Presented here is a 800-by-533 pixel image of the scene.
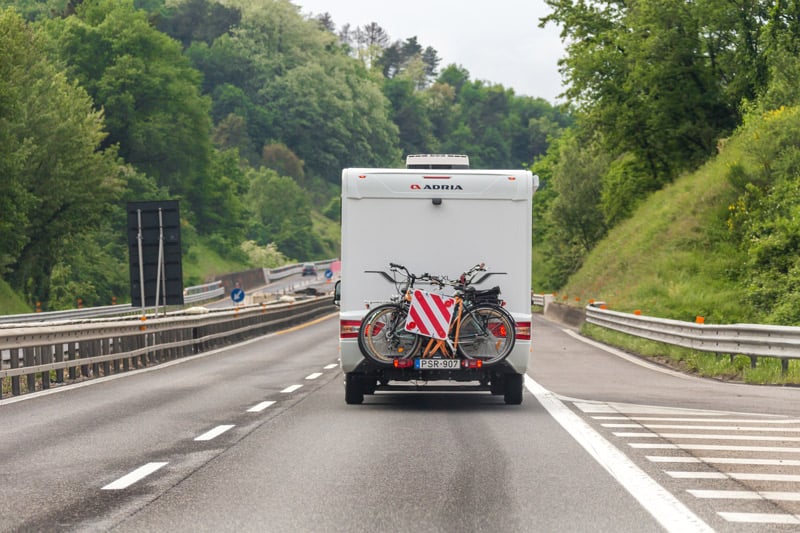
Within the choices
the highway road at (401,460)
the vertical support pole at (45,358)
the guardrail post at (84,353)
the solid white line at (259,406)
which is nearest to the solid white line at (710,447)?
the highway road at (401,460)

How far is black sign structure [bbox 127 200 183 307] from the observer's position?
1224 inches

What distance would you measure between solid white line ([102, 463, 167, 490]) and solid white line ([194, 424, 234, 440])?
180 centimetres

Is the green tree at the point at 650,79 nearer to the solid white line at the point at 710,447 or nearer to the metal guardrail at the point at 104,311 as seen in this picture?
the metal guardrail at the point at 104,311

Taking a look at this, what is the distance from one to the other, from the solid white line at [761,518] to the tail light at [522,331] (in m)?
6.67

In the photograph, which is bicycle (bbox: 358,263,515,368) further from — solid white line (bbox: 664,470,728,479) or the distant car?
the distant car

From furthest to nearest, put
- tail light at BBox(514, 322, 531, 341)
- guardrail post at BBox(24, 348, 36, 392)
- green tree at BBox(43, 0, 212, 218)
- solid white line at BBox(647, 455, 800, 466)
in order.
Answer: green tree at BBox(43, 0, 212, 218), guardrail post at BBox(24, 348, 36, 392), tail light at BBox(514, 322, 531, 341), solid white line at BBox(647, 455, 800, 466)

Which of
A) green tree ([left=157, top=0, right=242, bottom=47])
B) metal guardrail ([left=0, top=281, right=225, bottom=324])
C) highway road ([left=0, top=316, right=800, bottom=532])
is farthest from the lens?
green tree ([left=157, top=0, right=242, bottom=47])

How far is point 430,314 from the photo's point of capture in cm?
1328

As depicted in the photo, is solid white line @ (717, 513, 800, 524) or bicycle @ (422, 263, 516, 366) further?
bicycle @ (422, 263, 516, 366)

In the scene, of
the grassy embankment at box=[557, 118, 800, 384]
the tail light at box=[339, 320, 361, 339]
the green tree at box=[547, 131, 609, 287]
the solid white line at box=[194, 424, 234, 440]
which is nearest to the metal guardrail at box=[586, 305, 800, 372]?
the grassy embankment at box=[557, 118, 800, 384]

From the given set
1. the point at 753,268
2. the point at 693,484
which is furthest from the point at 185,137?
the point at 693,484

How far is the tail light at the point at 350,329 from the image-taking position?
13.7 metres

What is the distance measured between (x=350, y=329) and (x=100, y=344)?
821cm

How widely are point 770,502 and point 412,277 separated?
6.61 metres
